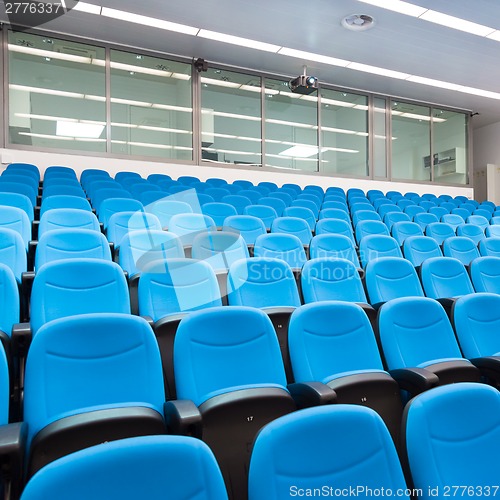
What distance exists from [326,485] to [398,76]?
711cm

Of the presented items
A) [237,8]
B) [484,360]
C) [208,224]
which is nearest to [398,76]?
[237,8]

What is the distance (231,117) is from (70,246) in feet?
16.4

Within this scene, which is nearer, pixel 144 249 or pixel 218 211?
pixel 144 249

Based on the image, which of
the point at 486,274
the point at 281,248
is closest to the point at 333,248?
the point at 281,248

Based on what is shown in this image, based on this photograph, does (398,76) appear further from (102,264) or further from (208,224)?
(102,264)

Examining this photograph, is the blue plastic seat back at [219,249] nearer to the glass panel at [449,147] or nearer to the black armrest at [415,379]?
the black armrest at [415,379]

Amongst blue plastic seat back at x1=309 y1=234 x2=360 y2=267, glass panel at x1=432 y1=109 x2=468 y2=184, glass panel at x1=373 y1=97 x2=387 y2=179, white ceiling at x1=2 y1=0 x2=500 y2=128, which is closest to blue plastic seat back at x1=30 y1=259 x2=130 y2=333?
blue plastic seat back at x1=309 y1=234 x2=360 y2=267

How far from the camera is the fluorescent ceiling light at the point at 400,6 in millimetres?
4586

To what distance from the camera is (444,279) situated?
2.56 meters

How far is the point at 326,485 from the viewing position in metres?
0.78

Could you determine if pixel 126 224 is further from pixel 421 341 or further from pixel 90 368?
pixel 421 341

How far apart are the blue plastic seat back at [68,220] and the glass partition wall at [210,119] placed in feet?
10.3

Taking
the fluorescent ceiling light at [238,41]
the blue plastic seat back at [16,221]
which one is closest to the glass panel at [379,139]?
the fluorescent ceiling light at [238,41]

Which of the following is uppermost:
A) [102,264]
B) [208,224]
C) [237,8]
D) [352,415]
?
[237,8]
